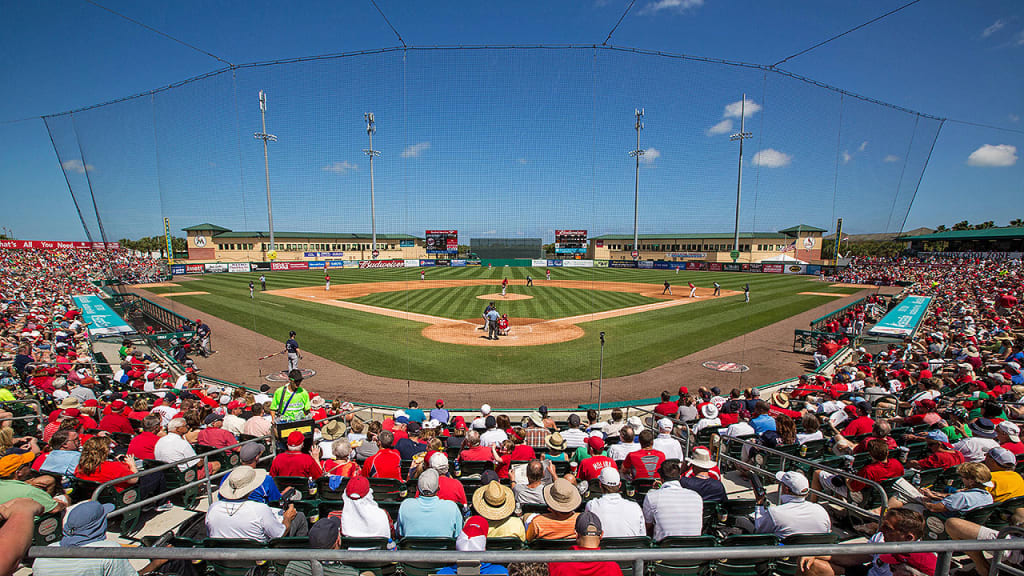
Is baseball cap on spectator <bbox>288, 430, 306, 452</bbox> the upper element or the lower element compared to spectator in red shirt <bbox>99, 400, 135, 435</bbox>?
upper

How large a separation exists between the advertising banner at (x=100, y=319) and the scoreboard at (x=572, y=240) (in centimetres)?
5453

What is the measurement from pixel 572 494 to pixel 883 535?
8.15 ft

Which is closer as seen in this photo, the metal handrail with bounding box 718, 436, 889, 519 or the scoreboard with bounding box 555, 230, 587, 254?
the metal handrail with bounding box 718, 436, 889, 519

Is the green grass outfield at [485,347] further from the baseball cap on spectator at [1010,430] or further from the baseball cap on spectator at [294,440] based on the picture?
the baseball cap on spectator at [1010,430]

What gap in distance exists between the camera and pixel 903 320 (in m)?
18.8

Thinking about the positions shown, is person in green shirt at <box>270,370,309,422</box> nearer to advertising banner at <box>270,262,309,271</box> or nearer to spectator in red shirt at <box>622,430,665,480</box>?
spectator in red shirt at <box>622,430,665,480</box>

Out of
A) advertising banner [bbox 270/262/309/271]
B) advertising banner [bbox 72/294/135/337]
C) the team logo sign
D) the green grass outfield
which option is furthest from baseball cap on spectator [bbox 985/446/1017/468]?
advertising banner [bbox 270/262/309/271]

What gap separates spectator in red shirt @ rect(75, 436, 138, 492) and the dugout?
63.6 meters

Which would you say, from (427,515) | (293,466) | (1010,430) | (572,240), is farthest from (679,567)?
(572,240)

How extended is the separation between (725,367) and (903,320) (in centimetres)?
1284

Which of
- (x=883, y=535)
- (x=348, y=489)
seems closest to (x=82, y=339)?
(x=348, y=489)

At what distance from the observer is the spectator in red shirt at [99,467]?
436 cm

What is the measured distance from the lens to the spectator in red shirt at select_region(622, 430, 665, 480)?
5184 millimetres

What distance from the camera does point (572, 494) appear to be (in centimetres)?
369
